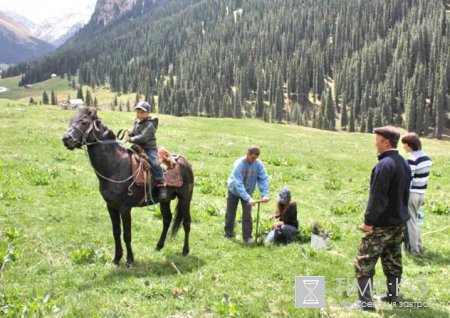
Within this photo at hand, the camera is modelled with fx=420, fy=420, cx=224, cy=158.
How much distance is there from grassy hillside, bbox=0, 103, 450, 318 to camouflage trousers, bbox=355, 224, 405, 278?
1.00 m

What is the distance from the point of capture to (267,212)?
19922 mm

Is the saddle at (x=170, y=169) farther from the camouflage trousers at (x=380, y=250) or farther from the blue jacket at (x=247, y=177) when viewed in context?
the camouflage trousers at (x=380, y=250)

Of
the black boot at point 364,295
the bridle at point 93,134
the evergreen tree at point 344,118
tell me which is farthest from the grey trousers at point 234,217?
the evergreen tree at point 344,118

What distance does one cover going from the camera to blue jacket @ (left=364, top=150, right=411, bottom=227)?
9352 millimetres

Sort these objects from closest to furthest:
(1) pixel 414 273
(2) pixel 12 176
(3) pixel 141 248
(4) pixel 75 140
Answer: (4) pixel 75 140 < (1) pixel 414 273 < (3) pixel 141 248 < (2) pixel 12 176

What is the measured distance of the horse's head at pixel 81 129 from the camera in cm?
1160

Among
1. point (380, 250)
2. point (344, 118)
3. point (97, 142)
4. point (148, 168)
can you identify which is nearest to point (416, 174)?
point (380, 250)

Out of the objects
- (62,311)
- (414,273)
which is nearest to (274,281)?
(414,273)

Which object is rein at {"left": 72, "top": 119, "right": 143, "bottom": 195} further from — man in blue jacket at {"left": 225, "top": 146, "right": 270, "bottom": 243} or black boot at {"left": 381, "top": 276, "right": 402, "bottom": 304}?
black boot at {"left": 381, "top": 276, "right": 402, "bottom": 304}

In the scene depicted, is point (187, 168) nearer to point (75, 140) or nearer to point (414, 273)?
point (75, 140)

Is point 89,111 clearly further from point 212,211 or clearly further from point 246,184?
point 212,211

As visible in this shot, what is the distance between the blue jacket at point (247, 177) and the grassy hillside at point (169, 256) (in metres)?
1.99

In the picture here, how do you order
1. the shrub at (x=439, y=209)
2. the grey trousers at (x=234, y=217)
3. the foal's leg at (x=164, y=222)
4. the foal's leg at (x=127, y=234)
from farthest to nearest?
the shrub at (x=439, y=209) < the grey trousers at (x=234, y=217) < the foal's leg at (x=164, y=222) < the foal's leg at (x=127, y=234)

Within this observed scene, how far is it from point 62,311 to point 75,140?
4734 mm
